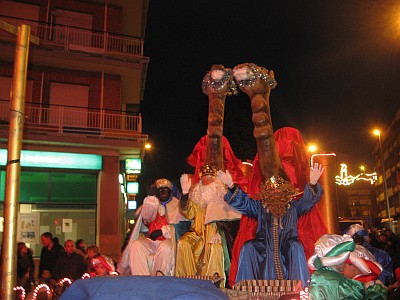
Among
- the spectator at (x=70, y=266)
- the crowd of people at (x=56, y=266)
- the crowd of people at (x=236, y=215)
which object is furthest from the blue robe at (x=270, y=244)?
the spectator at (x=70, y=266)

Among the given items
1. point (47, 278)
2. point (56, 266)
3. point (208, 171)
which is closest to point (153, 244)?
point (208, 171)

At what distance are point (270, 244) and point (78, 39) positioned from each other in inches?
592

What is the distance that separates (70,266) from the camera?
27.7ft

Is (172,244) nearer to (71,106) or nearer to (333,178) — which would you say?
(333,178)

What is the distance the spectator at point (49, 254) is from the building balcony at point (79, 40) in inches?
368

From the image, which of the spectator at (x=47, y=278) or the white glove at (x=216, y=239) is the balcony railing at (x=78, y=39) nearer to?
the spectator at (x=47, y=278)

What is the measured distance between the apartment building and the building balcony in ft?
0.12

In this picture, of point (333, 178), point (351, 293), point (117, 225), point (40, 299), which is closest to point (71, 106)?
point (117, 225)

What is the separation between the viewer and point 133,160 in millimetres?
18938

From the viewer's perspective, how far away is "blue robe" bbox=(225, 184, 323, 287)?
16.6 feet

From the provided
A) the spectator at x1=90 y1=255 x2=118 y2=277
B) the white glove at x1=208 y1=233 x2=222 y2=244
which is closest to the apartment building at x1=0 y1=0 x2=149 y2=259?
the spectator at x1=90 y1=255 x2=118 y2=277

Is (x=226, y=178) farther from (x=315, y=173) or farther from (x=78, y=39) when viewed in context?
(x=78, y=39)

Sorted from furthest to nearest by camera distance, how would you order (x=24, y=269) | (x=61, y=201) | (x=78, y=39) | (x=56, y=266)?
(x=78, y=39), (x=61, y=201), (x=24, y=269), (x=56, y=266)

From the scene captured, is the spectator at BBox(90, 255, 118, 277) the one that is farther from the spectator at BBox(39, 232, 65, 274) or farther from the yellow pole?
the spectator at BBox(39, 232, 65, 274)
